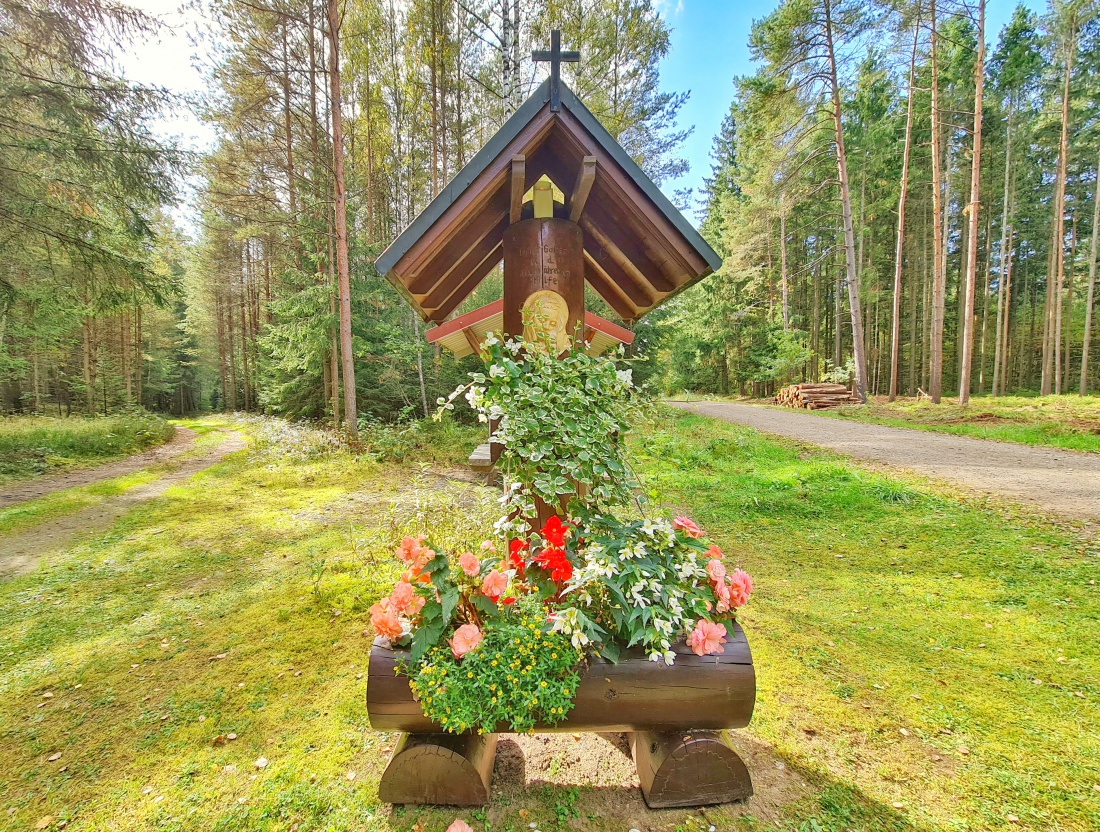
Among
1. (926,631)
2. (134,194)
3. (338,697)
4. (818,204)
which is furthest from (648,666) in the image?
(818,204)

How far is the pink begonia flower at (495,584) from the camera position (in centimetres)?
181

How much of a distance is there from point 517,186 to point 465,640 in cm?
220

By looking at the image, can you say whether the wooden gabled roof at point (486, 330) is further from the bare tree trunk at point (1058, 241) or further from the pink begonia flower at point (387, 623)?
the bare tree trunk at point (1058, 241)

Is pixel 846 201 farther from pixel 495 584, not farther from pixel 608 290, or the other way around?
pixel 495 584

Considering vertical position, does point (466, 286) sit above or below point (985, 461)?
above

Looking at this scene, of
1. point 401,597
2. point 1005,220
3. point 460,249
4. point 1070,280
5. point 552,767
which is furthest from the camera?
point 1070,280

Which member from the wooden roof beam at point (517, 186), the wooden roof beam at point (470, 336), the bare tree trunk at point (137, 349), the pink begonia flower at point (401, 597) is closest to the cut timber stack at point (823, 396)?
the wooden roof beam at point (470, 336)

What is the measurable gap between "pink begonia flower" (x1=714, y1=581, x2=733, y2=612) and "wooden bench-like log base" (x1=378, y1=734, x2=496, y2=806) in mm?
1209

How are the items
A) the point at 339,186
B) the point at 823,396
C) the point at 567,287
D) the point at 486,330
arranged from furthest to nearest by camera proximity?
the point at 823,396
the point at 339,186
the point at 486,330
the point at 567,287

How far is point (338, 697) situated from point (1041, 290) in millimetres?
35441

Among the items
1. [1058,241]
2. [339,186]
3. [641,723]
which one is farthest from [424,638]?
[1058,241]

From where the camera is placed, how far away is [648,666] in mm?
1761

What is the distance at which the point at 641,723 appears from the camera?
1.79 metres

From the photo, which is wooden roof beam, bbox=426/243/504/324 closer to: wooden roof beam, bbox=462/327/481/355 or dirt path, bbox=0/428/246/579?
wooden roof beam, bbox=462/327/481/355
